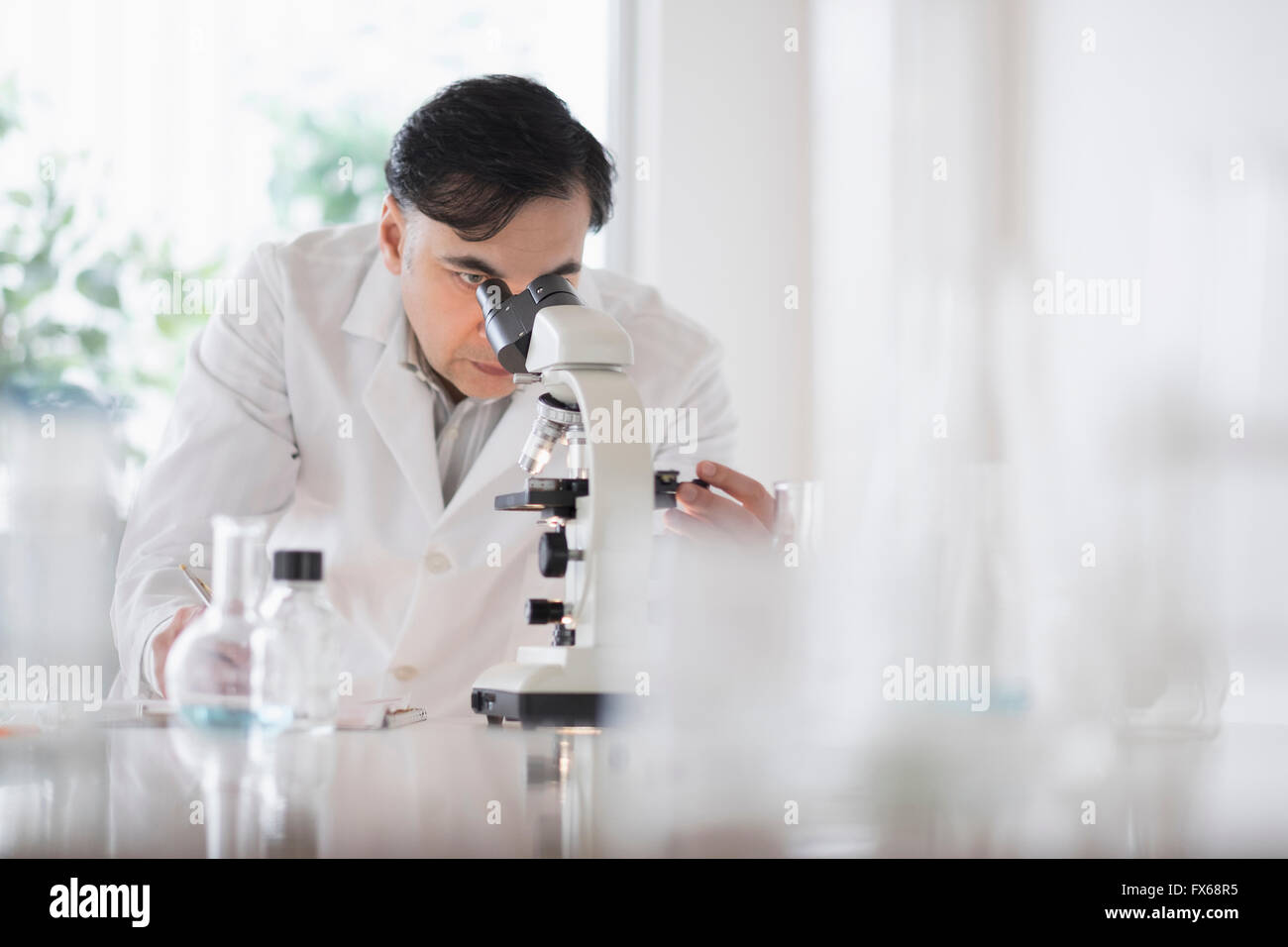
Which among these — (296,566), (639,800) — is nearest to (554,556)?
(296,566)

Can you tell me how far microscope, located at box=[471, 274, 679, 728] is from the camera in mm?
847

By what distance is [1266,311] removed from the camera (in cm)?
144

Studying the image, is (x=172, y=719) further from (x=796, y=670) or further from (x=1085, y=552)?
(x=1085, y=552)

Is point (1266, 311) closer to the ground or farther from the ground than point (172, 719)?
farther from the ground

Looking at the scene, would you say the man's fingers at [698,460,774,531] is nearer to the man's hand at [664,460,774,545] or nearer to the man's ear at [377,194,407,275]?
the man's hand at [664,460,774,545]

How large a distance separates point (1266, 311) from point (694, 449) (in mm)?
842

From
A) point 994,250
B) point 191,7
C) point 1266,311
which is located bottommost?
point 1266,311

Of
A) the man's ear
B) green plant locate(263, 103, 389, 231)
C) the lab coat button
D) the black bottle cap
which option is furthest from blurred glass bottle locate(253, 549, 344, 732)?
green plant locate(263, 103, 389, 231)

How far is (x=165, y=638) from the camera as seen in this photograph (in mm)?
1158

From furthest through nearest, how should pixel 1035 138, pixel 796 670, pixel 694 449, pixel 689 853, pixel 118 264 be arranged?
pixel 118 264
pixel 1035 138
pixel 694 449
pixel 796 670
pixel 689 853

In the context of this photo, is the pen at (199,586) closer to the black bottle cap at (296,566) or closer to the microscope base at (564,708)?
the black bottle cap at (296,566)

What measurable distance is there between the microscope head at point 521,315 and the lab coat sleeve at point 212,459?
1.67ft

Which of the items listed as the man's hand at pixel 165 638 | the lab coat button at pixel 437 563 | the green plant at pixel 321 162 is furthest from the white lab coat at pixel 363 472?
the green plant at pixel 321 162
